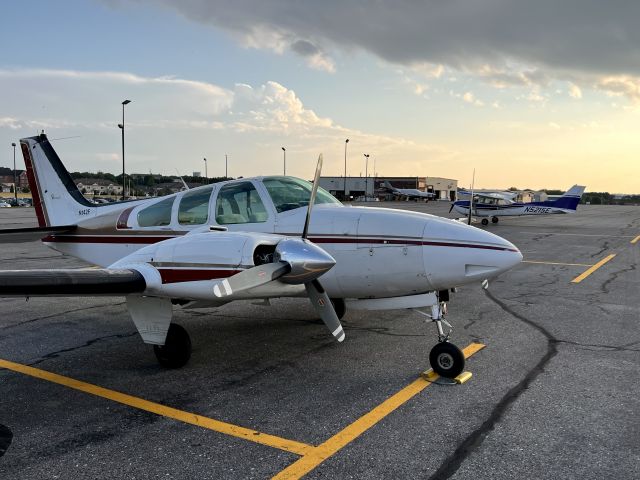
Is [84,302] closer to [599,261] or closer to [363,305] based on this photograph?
[363,305]

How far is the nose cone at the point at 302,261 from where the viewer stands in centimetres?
523

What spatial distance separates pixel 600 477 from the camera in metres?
3.69

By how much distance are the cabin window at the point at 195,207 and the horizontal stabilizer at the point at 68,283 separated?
1.78 meters

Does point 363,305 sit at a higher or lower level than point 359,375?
higher

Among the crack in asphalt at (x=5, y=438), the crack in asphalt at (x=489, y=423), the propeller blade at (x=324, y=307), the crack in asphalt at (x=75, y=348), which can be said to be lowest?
the crack in asphalt at (x=75, y=348)

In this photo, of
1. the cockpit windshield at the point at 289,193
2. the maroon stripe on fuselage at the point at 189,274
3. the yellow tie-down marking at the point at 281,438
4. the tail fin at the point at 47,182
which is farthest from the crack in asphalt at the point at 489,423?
the tail fin at the point at 47,182

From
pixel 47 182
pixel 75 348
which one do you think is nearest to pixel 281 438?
pixel 75 348

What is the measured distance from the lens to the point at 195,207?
730 centimetres

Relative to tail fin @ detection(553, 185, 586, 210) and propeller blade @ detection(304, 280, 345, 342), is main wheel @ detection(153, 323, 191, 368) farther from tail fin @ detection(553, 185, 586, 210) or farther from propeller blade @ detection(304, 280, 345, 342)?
tail fin @ detection(553, 185, 586, 210)

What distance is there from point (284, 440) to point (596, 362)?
4.37m

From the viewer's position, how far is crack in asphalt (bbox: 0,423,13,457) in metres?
4.17

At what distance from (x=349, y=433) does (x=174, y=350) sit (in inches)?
107

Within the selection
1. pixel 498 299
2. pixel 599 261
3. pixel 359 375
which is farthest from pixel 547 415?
pixel 599 261

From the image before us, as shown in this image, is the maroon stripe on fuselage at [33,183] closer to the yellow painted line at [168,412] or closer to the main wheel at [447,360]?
the yellow painted line at [168,412]
